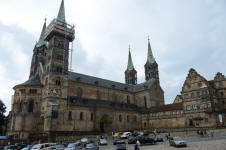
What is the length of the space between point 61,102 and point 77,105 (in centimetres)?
445

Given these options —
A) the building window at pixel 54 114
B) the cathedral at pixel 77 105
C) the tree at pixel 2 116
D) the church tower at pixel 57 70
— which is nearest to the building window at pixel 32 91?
the cathedral at pixel 77 105

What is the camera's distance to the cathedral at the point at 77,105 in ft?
157

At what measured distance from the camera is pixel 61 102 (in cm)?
4934

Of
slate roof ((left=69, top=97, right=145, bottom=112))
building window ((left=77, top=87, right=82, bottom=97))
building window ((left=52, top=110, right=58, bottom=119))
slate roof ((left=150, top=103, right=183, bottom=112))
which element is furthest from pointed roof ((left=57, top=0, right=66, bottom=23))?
slate roof ((left=150, top=103, right=183, bottom=112))

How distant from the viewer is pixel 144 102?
71938 mm

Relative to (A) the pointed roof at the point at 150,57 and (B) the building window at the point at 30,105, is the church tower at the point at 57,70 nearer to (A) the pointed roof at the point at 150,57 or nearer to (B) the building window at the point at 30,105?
(B) the building window at the point at 30,105

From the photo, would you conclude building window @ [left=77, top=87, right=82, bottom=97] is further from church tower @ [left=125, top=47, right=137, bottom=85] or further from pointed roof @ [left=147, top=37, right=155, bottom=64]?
pointed roof @ [left=147, top=37, right=155, bottom=64]

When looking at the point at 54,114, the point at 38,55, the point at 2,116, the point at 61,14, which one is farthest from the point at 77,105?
the point at 61,14

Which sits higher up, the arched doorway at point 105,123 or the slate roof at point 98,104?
the slate roof at point 98,104

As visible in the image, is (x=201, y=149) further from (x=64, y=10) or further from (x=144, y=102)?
(x=64, y=10)

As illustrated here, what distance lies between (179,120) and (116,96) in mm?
22901

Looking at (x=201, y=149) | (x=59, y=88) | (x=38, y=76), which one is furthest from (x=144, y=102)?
(x=201, y=149)

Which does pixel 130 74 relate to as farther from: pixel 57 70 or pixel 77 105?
pixel 57 70

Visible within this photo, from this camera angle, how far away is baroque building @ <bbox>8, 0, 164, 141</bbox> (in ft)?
156
